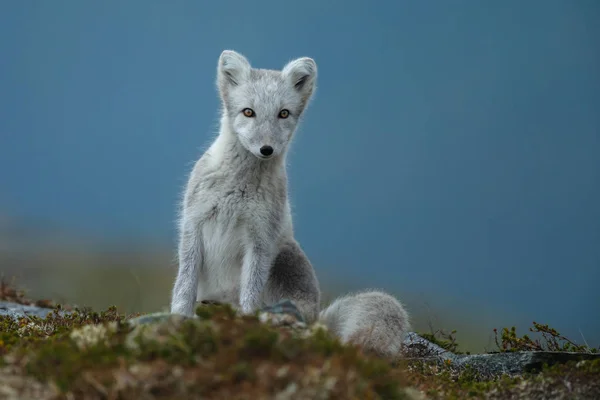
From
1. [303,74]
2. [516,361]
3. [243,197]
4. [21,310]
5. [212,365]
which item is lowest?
[212,365]

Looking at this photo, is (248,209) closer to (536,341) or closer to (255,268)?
(255,268)

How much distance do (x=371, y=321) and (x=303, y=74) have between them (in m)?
3.30

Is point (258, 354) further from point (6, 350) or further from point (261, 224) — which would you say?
point (261, 224)

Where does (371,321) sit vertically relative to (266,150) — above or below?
below

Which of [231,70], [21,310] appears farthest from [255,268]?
[21,310]

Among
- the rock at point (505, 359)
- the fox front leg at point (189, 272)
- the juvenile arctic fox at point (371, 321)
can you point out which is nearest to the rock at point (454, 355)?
the rock at point (505, 359)

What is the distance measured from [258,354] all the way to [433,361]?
4923 millimetres

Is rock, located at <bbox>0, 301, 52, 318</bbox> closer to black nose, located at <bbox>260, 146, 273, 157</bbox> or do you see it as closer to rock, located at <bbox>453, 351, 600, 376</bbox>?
black nose, located at <bbox>260, 146, 273, 157</bbox>

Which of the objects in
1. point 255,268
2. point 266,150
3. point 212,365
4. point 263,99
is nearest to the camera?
point 212,365

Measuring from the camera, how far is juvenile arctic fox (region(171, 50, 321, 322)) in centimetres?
810

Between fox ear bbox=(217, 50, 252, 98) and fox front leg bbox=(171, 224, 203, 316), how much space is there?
1897 millimetres

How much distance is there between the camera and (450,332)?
10.8 m

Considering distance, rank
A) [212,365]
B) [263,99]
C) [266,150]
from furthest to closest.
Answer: [263,99]
[266,150]
[212,365]

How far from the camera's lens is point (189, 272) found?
27.2ft
